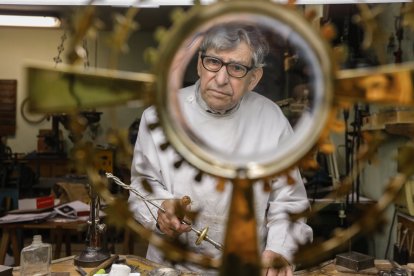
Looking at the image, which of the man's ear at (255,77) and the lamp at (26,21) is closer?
the man's ear at (255,77)

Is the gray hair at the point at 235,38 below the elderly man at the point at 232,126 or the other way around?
the other way around

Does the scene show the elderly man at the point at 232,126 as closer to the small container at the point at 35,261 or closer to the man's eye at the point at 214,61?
the man's eye at the point at 214,61

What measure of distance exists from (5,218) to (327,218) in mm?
2341

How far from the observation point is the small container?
1802 millimetres

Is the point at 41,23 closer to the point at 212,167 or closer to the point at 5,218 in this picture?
the point at 5,218

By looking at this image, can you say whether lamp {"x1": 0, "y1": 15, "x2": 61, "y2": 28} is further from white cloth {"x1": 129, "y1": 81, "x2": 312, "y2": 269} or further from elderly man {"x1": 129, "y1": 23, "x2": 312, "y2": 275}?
elderly man {"x1": 129, "y1": 23, "x2": 312, "y2": 275}

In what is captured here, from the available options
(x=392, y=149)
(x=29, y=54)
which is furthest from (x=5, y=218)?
(x=29, y=54)

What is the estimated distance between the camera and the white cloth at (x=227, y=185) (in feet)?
2.25

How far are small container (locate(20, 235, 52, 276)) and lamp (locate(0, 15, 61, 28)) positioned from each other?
6.96 ft

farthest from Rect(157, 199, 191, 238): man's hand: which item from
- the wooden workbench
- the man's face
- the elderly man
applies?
the wooden workbench

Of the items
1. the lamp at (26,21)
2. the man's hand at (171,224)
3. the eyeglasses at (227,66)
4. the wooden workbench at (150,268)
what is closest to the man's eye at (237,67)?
the eyeglasses at (227,66)

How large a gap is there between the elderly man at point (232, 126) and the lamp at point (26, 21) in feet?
8.24

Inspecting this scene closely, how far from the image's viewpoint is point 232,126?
0.88 meters

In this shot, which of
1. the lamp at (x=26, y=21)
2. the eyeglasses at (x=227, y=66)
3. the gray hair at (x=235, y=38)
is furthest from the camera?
the lamp at (x=26, y=21)
